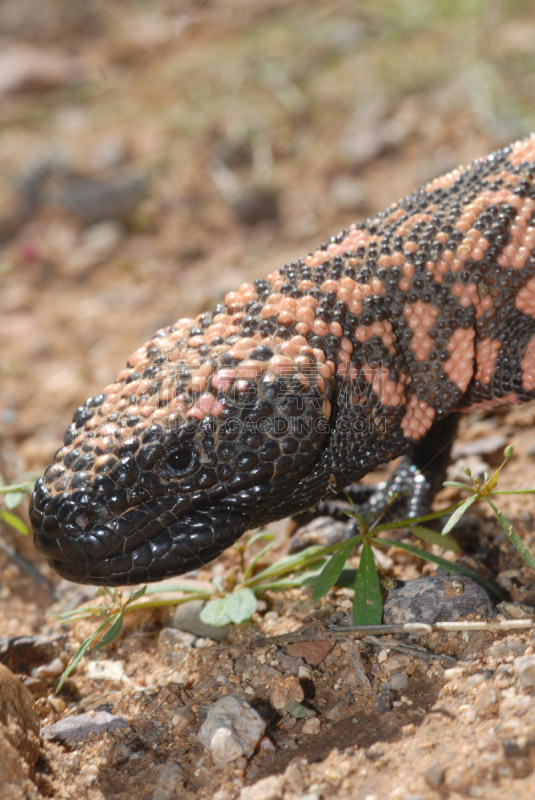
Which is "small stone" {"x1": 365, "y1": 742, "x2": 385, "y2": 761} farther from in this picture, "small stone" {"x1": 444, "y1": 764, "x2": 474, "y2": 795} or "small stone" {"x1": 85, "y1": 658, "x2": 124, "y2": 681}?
"small stone" {"x1": 85, "y1": 658, "x2": 124, "y2": 681}

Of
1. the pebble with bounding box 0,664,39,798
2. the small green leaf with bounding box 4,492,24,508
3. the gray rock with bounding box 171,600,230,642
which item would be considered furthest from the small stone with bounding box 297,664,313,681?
the small green leaf with bounding box 4,492,24,508

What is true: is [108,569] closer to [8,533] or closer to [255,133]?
[8,533]

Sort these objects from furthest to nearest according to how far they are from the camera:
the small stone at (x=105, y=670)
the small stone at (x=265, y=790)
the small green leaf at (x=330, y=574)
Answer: the small stone at (x=105, y=670)
the small green leaf at (x=330, y=574)
the small stone at (x=265, y=790)

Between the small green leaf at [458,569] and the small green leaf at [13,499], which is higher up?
the small green leaf at [13,499]

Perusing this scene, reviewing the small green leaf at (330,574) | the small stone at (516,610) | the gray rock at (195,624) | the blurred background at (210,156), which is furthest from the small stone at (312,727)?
the blurred background at (210,156)

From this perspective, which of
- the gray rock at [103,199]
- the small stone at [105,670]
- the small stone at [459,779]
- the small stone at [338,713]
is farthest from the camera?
the gray rock at [103,199]

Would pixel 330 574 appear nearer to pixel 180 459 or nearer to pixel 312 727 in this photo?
pixel 312 727

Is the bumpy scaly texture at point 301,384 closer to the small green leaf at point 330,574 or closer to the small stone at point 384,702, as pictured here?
the small green leaf at point 330,574
